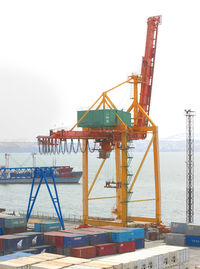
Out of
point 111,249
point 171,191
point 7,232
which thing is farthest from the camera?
point 171,191

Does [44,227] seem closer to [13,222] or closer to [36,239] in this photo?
[13,222]

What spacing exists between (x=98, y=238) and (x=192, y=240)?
35.8 feet

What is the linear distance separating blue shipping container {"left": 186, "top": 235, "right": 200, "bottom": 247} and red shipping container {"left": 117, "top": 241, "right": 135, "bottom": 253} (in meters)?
7.57

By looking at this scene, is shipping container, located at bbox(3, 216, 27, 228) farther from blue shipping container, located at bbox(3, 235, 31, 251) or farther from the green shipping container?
the green shipping container

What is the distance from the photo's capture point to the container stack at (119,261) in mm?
30130

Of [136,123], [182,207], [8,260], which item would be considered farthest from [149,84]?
[182,207]

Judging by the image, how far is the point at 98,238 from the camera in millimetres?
41438

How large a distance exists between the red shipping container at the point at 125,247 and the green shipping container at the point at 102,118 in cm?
1568

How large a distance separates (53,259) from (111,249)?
9537 mm

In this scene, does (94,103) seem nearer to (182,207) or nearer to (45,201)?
(182,207)

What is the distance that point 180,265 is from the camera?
3506 cm

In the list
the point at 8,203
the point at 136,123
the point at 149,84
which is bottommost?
the point at 8,203

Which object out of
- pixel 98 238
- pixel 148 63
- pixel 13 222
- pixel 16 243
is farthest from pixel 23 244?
pixel 148 63

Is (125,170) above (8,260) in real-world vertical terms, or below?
above
